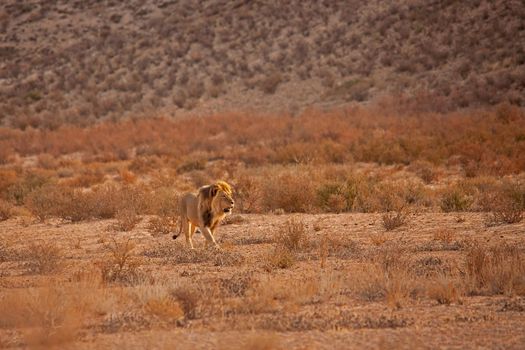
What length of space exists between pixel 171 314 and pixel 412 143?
20162 mm

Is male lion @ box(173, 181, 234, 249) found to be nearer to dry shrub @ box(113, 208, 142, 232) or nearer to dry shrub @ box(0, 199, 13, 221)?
dry shrub @ box(113, 208, 142, 232)

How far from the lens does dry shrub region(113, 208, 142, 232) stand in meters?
16.2

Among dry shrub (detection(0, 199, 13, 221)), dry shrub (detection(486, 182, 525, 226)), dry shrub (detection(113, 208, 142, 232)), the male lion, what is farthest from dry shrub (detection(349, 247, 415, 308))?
dry shrub (detection(0, 199, 13, 221))

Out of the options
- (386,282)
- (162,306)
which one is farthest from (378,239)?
(162,306)

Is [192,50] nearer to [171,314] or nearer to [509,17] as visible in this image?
[509,17]

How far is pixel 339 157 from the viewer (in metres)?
27.3

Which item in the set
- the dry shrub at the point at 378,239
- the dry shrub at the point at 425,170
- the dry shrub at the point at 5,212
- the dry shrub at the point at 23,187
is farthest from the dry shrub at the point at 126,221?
the dry shrub at the point at 425,170

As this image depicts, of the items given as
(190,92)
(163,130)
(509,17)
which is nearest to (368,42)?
(509,17)

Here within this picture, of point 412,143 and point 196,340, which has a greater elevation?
point 196,340

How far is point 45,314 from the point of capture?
25.8ft

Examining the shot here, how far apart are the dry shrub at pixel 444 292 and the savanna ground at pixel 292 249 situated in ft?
0.07

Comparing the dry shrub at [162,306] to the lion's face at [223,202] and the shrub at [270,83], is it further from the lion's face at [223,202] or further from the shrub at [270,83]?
the shrub at [270,83]

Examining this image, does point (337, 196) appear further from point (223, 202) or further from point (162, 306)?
point (162, 306)

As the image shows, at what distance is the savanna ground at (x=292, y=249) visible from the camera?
7746mm
